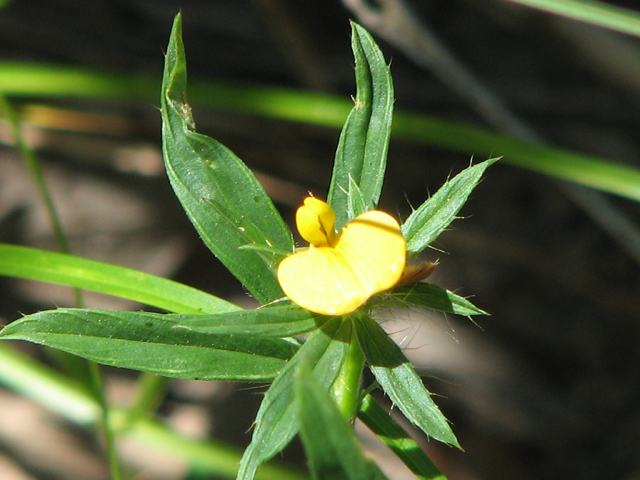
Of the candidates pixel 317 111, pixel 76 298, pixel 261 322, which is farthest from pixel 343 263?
pixel 317 111

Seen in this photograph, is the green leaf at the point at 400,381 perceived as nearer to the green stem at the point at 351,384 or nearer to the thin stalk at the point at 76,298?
the green stem at the point at 351,384

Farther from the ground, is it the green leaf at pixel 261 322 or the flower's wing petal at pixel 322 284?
the flower's wing petal at pixel 322 284

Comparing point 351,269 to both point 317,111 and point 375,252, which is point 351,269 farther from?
point 317,111

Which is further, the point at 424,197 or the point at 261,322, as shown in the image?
the point at 424,197

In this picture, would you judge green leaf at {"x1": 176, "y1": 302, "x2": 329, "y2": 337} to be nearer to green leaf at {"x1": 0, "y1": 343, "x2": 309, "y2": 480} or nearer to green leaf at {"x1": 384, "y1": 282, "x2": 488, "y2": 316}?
green leaf at {"x1": 384, "y1": 282, "x2": 488, "y2": 316}

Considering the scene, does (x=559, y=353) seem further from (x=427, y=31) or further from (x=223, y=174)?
(x=223, y=174)

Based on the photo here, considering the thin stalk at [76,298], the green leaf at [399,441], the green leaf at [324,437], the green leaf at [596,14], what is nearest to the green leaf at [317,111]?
the thin stalk at [76,298]
